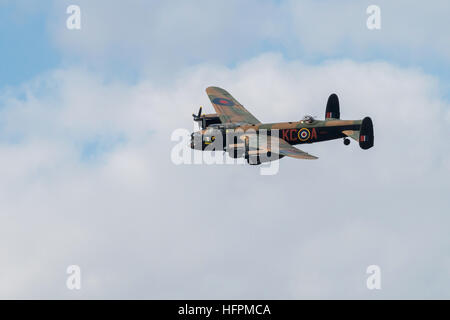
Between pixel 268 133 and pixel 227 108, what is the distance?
8182mm

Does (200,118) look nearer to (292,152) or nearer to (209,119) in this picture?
(209,119)

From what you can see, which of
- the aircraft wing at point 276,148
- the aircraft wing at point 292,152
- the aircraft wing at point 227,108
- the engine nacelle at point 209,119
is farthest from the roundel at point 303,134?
the engine nacelle at point 209,119

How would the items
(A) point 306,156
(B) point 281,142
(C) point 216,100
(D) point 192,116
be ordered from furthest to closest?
(C) point 216,100 → (D) point 192,116 → (B) point 281,142 → (A) point 306,156

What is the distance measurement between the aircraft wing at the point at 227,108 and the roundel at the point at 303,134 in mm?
5676

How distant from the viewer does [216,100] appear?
66500 millimetres

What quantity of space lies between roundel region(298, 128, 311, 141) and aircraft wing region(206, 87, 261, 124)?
18.6 feet

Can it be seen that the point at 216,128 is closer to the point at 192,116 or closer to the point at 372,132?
the point at 192,116

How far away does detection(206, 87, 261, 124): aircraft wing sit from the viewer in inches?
2459

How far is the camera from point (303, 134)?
58438 millimetres

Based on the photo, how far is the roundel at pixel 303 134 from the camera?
58.4 meters

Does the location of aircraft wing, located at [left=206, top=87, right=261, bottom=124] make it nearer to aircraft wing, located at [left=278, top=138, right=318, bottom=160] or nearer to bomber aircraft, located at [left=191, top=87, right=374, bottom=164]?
bomber aircraft, located at [left=191, top=87, right=374, bottom=164]
